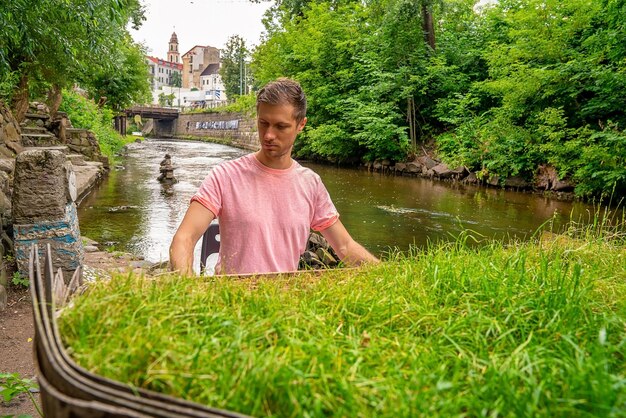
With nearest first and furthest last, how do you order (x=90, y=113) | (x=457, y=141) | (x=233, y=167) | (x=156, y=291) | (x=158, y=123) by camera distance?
(x=156, y=291)
(x=233, y=167)
(x=457, y=141)
(x=90, y=113)
(x=158, y=123)

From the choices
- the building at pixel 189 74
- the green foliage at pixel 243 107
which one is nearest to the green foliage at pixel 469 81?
the green foliage at pixel 243 107

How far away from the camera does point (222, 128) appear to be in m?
53.6

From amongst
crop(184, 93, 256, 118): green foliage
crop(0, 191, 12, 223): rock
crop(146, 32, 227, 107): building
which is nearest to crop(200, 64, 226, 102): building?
crop(146, 32, 227, 107): building

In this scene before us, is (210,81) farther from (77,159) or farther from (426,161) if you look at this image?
(77,159)

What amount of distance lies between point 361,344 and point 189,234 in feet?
4.86

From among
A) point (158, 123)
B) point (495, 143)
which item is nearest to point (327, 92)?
point (495, 143)

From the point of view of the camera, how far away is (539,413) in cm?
71

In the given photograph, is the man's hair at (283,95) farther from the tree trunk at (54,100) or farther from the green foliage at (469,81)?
the tree trunk at (54,100)

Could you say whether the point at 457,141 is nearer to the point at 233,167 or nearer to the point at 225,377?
the point at 233,167

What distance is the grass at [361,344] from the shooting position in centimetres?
73

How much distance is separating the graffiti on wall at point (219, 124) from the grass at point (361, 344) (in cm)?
4861

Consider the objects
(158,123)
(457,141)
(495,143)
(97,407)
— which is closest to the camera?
(97,407)

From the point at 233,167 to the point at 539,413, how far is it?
7.18ft

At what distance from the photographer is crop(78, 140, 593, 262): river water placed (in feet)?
29.5
